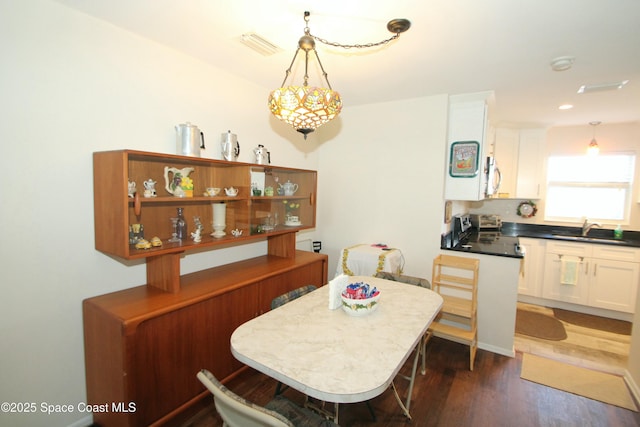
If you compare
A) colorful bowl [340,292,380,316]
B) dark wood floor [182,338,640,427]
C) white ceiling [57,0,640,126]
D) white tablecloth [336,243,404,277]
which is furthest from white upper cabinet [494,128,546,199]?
colorful bowl [340,292,380,316]

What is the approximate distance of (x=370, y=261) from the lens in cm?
303

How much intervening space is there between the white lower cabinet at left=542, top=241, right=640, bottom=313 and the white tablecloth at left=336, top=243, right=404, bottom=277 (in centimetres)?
228

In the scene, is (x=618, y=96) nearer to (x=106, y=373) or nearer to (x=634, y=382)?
(x=634, y=382)

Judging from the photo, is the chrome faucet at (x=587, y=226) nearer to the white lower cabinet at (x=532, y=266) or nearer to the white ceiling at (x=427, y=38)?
the white lower cabinet at (x=532, y=266)

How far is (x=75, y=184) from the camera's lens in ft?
5.87

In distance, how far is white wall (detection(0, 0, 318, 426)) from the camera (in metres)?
1.56

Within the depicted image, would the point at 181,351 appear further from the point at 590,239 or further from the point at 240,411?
the point at 590,239

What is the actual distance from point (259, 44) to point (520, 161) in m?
3.90

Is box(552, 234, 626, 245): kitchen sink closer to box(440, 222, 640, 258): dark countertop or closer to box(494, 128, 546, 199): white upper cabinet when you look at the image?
box(440, 222, 640, 258): dark countertop

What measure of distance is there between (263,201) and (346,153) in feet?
4.38

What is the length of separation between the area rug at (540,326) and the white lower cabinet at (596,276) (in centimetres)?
44

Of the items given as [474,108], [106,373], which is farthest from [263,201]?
[474,108]

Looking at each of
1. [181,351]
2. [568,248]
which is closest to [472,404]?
[181,351]

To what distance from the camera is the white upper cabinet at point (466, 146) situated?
115 inches
